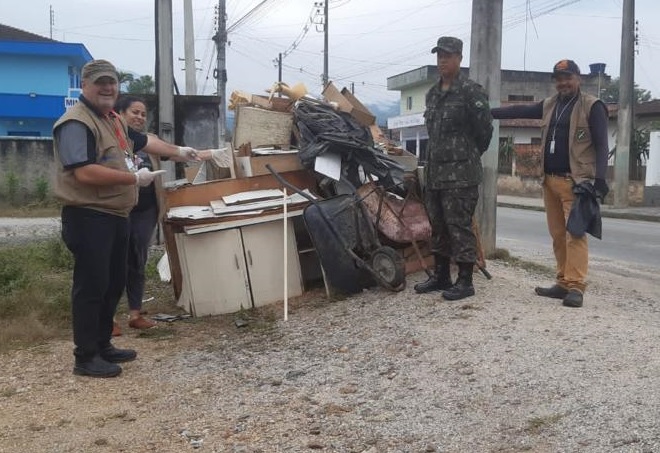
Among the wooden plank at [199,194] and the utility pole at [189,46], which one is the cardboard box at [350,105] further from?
the utility pole at [189,46]

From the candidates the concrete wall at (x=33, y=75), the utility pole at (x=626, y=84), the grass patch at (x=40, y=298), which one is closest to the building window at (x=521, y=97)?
the utility pole at (x=626, y=84)

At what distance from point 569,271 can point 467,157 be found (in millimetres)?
1118

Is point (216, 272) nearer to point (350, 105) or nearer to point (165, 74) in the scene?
point (350, 105)

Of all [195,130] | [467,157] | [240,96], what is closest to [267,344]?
[467,157]

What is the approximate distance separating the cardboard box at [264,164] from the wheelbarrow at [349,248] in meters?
0.75

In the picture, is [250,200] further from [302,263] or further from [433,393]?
[433,393]

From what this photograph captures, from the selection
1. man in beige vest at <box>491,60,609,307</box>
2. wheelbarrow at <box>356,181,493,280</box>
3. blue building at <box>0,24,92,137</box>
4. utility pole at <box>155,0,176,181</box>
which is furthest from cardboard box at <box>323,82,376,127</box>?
blue building at <box>0,24,92,137</box>

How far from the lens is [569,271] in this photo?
5004mm

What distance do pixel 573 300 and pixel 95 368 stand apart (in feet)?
10.8

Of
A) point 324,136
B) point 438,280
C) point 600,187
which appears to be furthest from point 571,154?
point 324,136

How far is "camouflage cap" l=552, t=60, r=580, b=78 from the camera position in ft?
16.1

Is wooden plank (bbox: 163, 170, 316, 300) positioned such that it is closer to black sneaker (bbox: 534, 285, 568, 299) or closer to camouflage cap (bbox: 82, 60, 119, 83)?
camouflage cap (bbox: 82, 60, 119, 83)

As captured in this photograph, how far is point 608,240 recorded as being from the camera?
1286 cm

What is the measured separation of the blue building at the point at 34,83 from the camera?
109 feet
